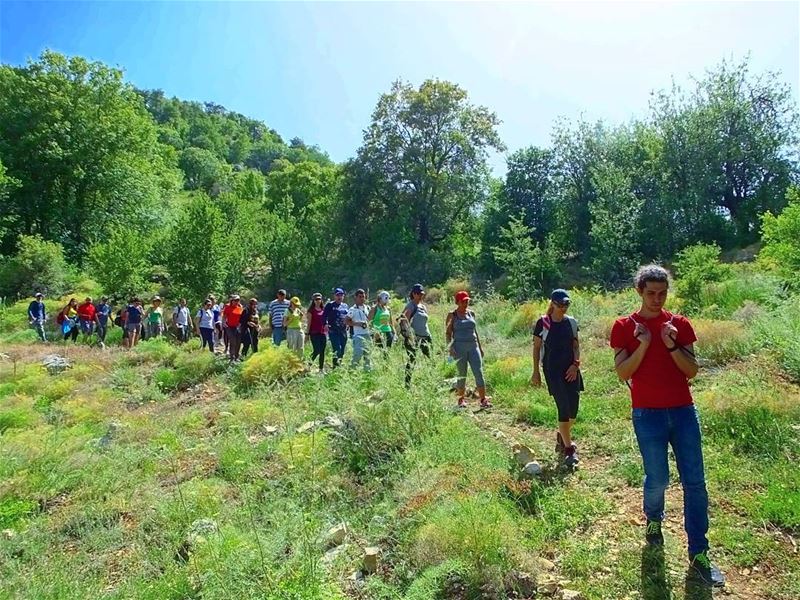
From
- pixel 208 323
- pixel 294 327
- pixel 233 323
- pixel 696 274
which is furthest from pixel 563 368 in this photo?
pixel 208 323

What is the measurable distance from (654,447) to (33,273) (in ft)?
97.5

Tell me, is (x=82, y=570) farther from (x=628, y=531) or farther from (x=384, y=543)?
(x=628, y=531)

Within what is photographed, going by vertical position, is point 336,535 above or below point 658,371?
below

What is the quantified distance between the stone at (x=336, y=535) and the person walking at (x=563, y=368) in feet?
7.16

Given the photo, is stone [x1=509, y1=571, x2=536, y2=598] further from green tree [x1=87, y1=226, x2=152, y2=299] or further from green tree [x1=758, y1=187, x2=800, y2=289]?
green tree [x1=87, y1=226, x2=152, y2=299]

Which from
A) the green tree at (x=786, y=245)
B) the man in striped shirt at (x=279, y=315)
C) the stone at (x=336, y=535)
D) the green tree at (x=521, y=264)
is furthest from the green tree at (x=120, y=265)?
the green tree at (x=786, y=245)

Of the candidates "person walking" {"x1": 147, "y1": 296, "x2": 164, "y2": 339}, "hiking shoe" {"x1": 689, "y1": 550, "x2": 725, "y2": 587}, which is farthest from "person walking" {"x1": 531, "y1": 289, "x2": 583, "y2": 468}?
"person walking" {"x1": 147, "y1": 296, "x2": 164, "y2": 339}

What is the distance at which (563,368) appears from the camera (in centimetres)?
507

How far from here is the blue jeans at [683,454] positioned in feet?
10.6

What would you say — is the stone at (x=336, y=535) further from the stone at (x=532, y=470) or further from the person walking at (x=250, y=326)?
the person walking at (x=250, y=326)

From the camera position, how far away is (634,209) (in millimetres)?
25484

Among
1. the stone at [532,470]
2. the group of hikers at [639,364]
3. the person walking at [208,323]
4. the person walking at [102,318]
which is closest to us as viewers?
the group of hikers at [639,364]

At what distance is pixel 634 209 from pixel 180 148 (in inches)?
2883

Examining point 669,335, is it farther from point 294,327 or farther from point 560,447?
point 294,327
